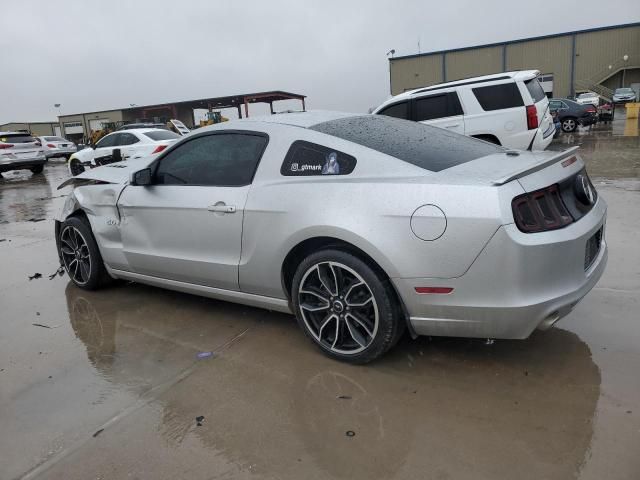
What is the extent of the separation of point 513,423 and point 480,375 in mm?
453

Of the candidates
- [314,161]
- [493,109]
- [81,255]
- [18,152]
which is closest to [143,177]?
[81,255]

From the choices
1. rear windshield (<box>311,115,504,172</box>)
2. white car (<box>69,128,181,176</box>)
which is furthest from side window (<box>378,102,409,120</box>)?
rear windshield (<box>311,115,504,172</box>)

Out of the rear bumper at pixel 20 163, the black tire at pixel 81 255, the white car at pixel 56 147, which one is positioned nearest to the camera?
the black tire at pixel 81 255

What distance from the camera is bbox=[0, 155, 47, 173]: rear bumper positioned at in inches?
679

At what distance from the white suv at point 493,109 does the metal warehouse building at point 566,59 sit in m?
36.1

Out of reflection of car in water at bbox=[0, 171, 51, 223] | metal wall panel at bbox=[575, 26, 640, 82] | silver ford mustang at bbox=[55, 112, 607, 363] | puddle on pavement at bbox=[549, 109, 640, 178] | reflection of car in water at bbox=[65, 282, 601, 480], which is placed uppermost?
metal wall panel at bbox=[575, 26, 640, 82]

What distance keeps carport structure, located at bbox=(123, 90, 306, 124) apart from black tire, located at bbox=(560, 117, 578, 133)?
21.8 m

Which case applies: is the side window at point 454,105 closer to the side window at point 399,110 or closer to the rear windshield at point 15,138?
the side window at point 399,110

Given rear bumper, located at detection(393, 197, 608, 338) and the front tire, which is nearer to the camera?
rear bumper, located at detection(393, 197, 608, 338)

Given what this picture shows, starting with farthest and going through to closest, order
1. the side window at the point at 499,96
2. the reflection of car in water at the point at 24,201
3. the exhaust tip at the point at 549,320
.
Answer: the reflection of car in water at the point at 24,201 < the side window at the point at 499,96 < the exhaust tip at the point at 549,320

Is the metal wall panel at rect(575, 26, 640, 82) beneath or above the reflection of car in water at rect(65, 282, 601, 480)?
above

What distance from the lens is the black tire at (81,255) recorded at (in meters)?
4.43

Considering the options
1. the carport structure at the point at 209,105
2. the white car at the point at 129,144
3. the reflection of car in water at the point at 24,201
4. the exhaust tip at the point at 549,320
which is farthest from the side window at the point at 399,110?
the carport structure at the point at 209,105

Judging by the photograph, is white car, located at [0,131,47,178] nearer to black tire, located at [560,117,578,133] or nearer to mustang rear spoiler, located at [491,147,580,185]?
mustang rear spoiler, located at [491,147,580,185]
